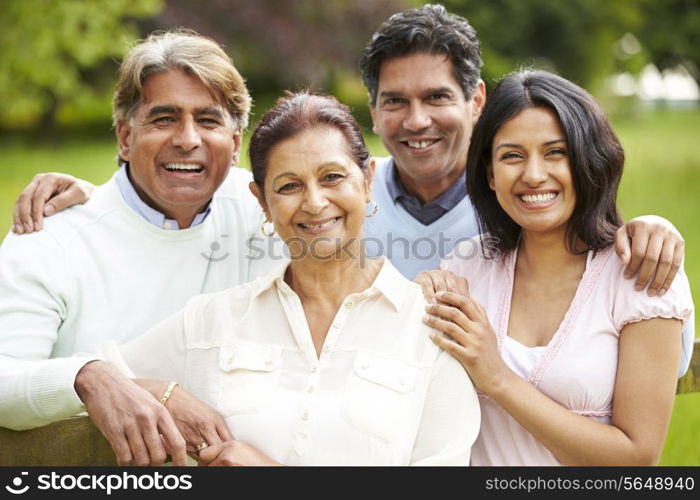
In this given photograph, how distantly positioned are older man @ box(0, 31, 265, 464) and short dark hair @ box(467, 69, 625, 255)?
114 cm

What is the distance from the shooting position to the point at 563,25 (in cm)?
2925

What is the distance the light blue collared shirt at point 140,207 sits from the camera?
3.72 metres

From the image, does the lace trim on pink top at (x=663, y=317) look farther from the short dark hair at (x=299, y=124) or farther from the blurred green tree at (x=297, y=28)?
the blurred green tree at (x=297, y=28)

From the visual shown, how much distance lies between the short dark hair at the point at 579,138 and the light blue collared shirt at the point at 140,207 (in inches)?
52.5

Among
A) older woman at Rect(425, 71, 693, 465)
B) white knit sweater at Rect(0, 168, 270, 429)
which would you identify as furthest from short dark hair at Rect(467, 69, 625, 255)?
white knit sweater at Rect(0, 168, 270, 429)

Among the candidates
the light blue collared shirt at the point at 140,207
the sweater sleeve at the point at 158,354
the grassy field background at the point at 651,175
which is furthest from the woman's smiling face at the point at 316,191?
the grassy field background at the point at 651,175

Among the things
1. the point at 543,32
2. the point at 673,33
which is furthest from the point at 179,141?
the point at 543,32

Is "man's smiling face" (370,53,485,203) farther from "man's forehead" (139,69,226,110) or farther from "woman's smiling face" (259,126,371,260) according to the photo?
"woman's smiling face" (259,126,371,260)

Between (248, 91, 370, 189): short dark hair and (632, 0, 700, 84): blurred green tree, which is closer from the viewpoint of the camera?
(248, 91, 370, 189): short dark hair

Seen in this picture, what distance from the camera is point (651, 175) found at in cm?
1608

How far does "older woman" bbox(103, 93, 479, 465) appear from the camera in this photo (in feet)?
9.02

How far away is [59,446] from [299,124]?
1297 mm
